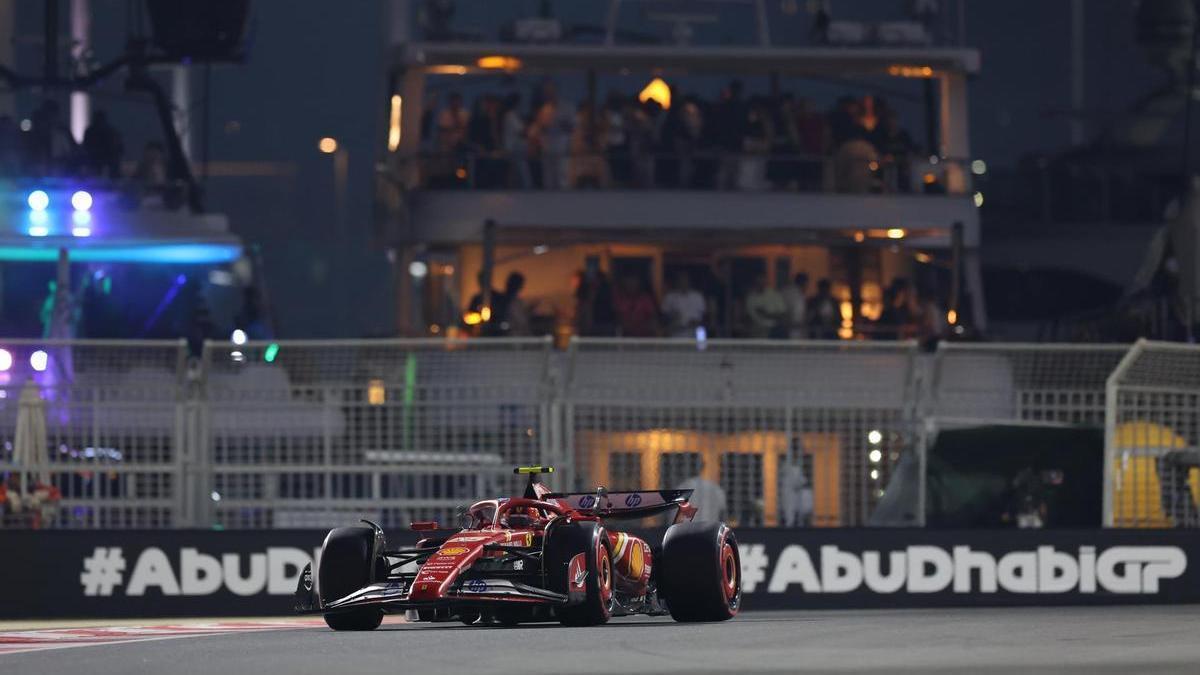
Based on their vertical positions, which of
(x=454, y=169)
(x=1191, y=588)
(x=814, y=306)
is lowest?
(x=1191, y=588)

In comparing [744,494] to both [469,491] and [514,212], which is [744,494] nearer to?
[469,491]

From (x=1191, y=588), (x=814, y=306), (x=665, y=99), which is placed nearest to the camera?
(x=1191, y=588)

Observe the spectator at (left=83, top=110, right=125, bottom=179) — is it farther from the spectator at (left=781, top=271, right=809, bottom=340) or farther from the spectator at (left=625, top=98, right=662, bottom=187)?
the spectator at (left=781, top=271, right=809, bottom=340)

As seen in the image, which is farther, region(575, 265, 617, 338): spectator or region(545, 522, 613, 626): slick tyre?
region(575, 265, 617, 338): spectator

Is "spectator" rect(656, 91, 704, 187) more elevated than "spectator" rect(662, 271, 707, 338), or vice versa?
"spectator" rect(656, 91, 704, 187)

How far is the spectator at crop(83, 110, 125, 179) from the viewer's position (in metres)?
27.0

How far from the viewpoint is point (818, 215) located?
2803cm

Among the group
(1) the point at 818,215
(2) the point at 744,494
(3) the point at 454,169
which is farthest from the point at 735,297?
(2) the point at 744,494

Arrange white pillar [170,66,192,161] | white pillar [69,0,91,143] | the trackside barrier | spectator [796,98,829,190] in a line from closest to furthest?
the trackside barrier < spectator [796,98,829,190] < white pillar [69,0,91,143] < white pillar [170,66,192,161]

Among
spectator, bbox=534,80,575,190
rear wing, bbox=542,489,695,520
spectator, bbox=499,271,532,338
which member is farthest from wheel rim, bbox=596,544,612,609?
spectator, bbox=534,80,575,190

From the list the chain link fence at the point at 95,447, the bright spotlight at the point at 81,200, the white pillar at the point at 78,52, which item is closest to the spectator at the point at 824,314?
the bright spotlight at the point at 81,200

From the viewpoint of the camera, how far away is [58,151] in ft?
87.8

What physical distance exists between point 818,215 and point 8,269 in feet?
30.8

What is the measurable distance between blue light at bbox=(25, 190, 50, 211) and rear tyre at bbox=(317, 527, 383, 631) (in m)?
12.0
